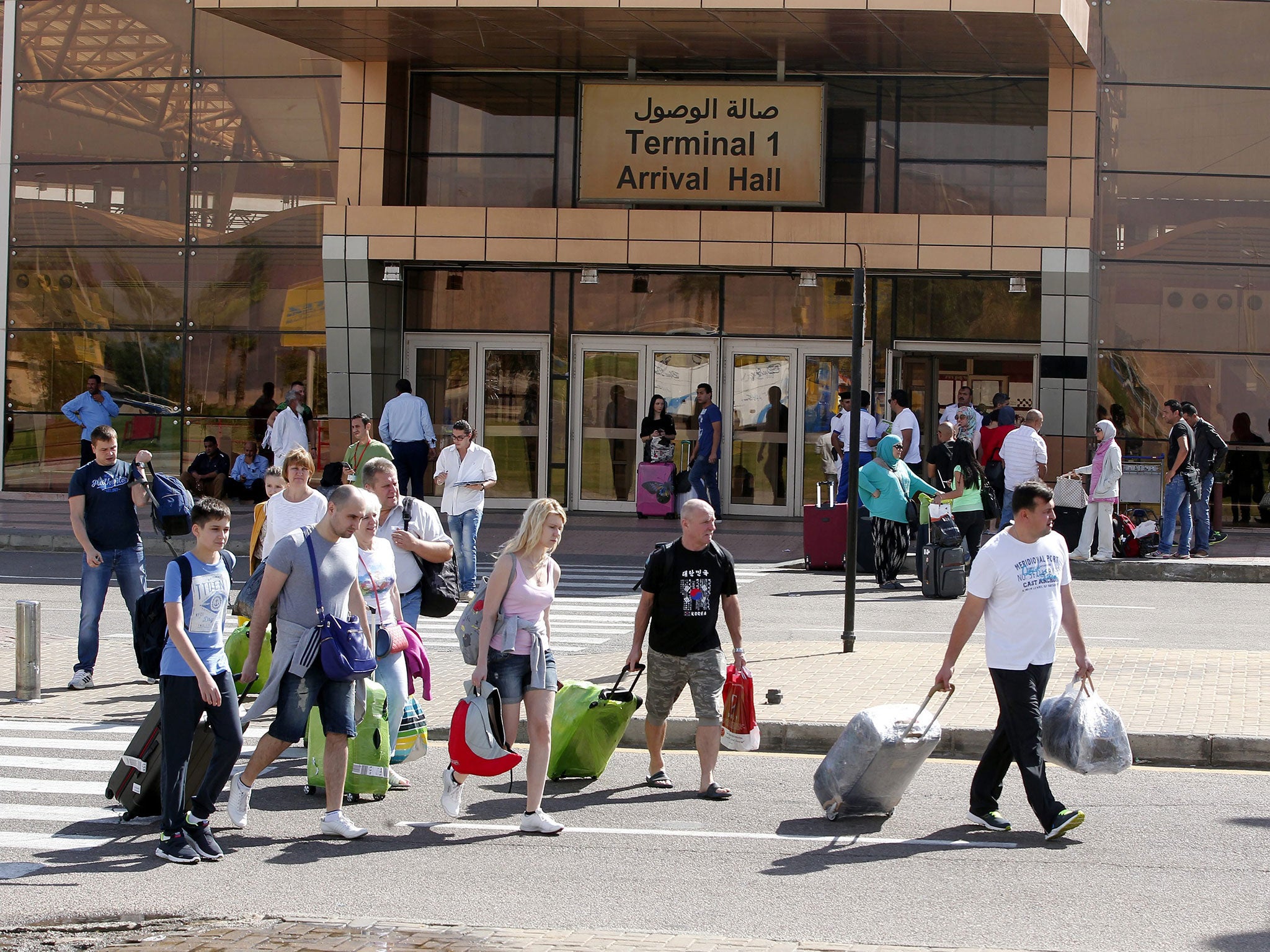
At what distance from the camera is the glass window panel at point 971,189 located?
23734 millimetres

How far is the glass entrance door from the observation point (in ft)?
81.1

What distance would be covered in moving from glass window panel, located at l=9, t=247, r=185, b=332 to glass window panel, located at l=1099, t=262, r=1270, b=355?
15579 millimetres

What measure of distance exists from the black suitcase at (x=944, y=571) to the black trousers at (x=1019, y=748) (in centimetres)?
846

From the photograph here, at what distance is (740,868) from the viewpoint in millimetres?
6906

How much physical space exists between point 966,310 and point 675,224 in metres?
4.90

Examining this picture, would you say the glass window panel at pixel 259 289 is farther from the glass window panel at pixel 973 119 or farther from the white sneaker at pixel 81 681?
the white sneaker at pixel 81 681

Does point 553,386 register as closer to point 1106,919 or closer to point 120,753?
point 120,753

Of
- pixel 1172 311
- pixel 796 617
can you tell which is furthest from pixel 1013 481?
pixel 1172 311

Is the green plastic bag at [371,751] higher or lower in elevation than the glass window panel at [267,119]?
lower

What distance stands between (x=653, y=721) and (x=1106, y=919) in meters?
3.09

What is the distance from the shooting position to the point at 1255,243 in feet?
78.0

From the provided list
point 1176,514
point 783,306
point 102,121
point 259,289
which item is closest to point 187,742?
point 1176,514

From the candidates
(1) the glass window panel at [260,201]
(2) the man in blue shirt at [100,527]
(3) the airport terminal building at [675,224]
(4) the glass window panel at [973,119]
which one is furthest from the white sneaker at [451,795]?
(1) the glass window panel at [260,201]

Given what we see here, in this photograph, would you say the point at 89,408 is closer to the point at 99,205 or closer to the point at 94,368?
the point at 94,368
